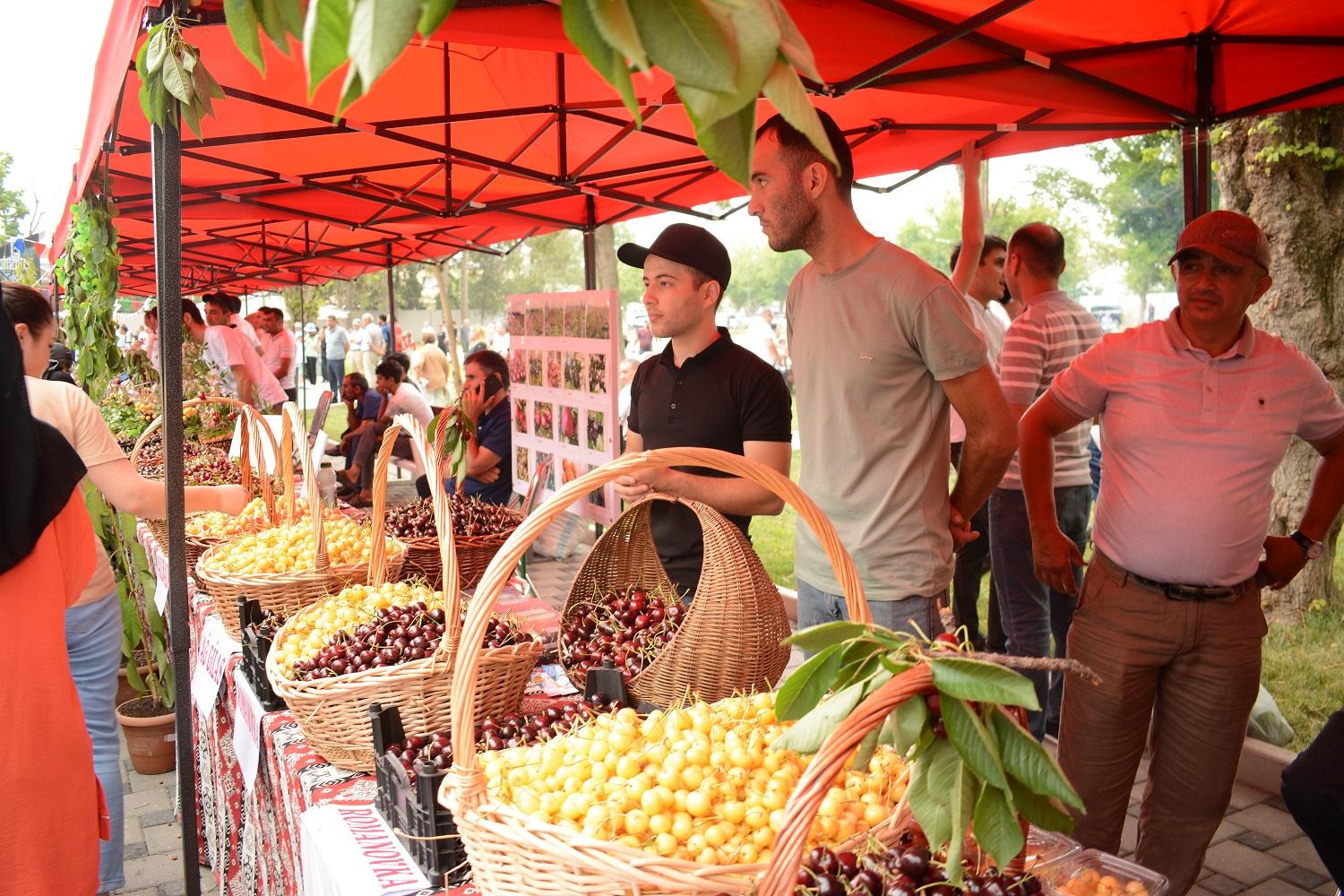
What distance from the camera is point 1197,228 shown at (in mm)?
2533

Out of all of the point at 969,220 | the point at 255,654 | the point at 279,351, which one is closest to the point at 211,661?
the point at 255,654

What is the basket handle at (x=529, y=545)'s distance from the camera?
1383 mm

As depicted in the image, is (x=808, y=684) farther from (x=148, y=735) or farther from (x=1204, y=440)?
(x=148, y=735)

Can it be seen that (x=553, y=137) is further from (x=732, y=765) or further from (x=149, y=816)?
(x=732, y=765)

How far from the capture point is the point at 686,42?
0.55 metres

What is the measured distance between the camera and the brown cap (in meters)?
2.45

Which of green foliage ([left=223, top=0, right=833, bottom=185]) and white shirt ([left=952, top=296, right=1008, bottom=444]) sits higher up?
green foliage ([left=223, top=0, right=833, bottom=185])

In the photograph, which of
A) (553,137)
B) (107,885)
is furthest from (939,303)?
(553,137)

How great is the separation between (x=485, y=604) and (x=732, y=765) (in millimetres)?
406

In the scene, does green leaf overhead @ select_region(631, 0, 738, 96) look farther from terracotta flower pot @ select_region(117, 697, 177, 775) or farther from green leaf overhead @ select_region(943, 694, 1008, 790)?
terracotta flower pot @ select_region(117, 697, 177, 775)

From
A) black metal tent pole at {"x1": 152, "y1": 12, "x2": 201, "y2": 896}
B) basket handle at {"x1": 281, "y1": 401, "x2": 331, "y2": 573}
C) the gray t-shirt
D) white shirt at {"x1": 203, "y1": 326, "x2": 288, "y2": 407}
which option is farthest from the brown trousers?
white shirt at {"x1": 203, "y1": 326, "x2": 288, "y2": 407}

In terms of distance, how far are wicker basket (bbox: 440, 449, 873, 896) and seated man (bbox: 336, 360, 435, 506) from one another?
22.0 ft

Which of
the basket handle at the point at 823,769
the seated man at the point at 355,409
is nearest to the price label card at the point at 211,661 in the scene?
the basket handle at the point at 823,769

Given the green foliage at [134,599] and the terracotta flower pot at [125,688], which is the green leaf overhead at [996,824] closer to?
the green foliage at [134,599]
